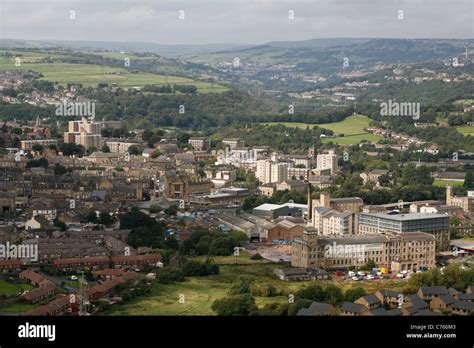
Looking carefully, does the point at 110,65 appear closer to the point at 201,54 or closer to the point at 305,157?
the point at 305,157

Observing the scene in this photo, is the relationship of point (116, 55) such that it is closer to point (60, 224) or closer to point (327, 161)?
point (327, 161)

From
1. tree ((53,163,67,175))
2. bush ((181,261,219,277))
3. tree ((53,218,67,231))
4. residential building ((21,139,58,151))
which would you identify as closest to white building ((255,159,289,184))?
tree ((53,163,67,175))

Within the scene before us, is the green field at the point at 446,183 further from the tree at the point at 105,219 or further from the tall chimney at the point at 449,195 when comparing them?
the tree at the point at 105,219

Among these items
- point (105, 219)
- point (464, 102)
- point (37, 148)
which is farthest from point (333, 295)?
point (464, 102)

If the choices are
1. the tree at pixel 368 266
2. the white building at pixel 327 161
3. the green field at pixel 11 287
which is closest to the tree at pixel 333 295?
the tree at pixel 368 266
